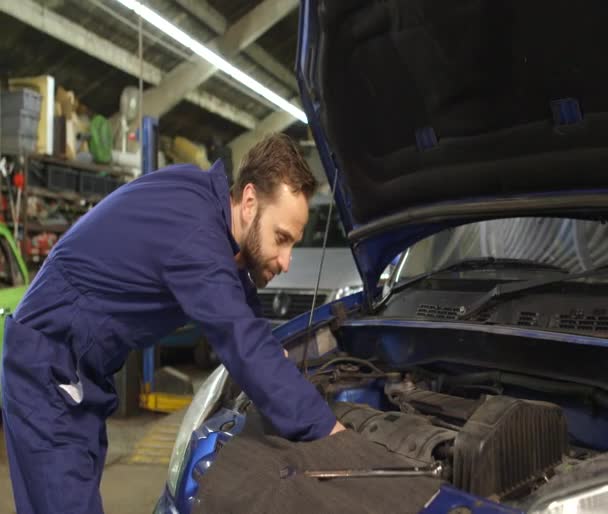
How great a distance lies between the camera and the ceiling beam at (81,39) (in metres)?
6.12

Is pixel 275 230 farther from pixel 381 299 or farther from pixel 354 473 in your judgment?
pixel 381 299

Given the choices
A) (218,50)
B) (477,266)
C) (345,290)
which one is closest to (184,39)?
(218,50)

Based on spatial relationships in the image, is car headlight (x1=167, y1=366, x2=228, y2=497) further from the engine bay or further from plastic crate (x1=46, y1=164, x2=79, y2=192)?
plastic crate (x1=46, y1=164, x2=79, y2=192)

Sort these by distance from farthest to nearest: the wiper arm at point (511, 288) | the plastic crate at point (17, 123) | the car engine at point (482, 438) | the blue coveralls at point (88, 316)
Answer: the plastic crate at point (17, 123) < the wiper arm at point (511, 288) < the blue coveralls at point (88, 316) < the car engine at point (482, 438)

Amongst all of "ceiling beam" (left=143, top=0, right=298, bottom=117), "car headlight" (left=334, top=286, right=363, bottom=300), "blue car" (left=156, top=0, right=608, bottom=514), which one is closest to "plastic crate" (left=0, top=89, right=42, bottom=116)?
"ceiling beam" (left=143, top=0, right=298, bottom=117)

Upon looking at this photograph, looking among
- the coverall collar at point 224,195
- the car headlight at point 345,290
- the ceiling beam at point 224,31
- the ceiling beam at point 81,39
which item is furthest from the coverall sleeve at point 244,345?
the ceiling beam at point 224,31

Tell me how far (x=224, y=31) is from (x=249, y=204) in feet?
23.6

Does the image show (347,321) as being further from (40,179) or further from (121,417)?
(40,179)

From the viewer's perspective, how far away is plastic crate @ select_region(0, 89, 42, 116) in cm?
612

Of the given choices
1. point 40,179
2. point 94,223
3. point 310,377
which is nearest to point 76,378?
point 94,223

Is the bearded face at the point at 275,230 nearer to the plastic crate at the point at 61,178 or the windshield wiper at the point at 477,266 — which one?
the windshield wiper at the point at 477,266

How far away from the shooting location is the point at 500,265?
2.10 m

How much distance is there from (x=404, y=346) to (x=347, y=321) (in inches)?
8.4

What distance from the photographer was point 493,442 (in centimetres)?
118
